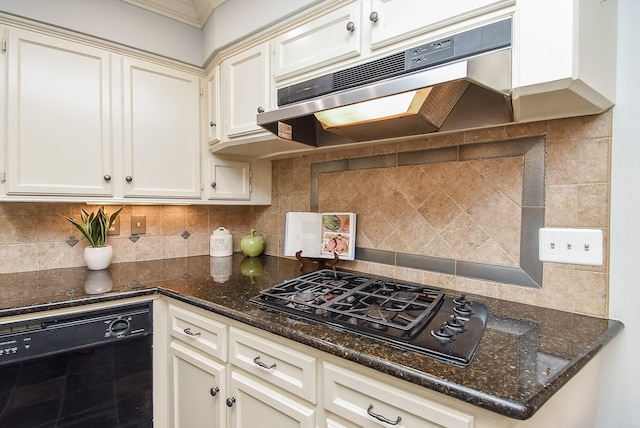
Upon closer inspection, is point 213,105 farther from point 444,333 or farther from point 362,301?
point 444,333

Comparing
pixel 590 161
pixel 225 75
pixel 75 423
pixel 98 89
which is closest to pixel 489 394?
pixel 590 161

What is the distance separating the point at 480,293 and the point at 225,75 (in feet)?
5.38

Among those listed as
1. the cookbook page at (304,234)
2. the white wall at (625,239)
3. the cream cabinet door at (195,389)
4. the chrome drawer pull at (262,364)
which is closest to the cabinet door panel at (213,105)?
the cookbook page at (304,234)

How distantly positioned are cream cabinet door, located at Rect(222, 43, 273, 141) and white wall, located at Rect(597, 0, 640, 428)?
4.33 ft

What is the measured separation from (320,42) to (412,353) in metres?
1.21

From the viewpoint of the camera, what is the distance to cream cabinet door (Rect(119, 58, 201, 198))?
175 cm

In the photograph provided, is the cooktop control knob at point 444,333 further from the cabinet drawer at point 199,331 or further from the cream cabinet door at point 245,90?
the cream cabinet door at point 245,90

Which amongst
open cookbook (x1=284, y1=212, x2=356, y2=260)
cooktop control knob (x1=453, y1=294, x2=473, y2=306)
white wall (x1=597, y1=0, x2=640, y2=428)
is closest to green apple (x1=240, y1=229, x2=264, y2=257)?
open cookbook (x1=284, y1=212, x2=356, y2=260)

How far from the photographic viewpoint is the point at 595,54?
94 cm

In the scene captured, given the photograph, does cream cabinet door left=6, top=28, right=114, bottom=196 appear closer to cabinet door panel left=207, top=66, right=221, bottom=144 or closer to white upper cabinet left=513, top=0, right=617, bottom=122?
cabinet door panel left=207, top=66, right=221, bottom=144

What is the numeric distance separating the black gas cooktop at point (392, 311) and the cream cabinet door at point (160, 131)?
38.5 inches

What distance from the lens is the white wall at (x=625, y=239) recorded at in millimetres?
1010

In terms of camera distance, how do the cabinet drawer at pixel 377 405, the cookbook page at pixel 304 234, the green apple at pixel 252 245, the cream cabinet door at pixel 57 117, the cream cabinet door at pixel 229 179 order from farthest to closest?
the green apple at pixel 252 245
the cream cabinet door at pixel 229 179
the cookbook page at pixel 304 234
the cream cabinet door at pixel 57 117
the cabinet drawer at pixel 377 405

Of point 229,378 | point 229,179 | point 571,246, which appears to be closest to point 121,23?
point 229,179
